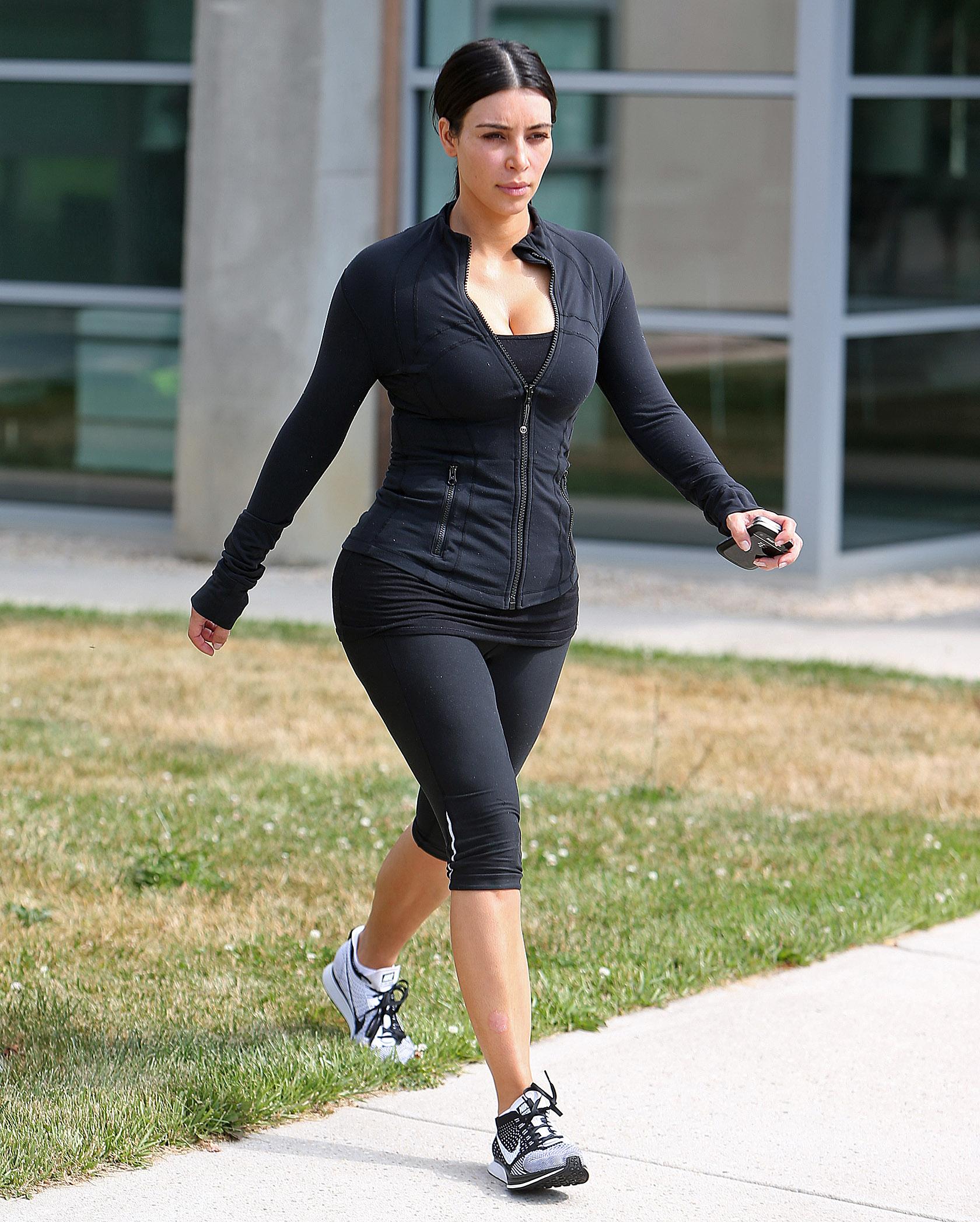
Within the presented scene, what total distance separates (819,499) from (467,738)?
806 cm

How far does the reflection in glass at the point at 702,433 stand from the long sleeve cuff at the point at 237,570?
789 cm

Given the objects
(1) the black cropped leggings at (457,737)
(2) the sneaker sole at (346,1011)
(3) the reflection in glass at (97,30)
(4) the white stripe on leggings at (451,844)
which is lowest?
(2) the sneaker sole at (346,1011)

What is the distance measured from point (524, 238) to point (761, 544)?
731 mm

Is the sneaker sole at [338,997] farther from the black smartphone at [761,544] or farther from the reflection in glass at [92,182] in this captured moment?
the reflection in glass at [92,182]

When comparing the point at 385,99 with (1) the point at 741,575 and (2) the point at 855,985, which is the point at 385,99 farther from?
(2) the point at 855,985

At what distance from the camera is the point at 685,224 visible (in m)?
11.7

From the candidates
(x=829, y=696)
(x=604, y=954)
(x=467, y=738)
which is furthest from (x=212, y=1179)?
(x=829, y=696)

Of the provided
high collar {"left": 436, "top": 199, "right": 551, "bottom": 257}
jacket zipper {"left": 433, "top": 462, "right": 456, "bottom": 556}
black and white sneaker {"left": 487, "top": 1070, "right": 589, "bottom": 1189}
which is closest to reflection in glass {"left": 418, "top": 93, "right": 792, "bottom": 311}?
high collar {"left": 436, "top": 199, "right": 551, "bottom": 257}

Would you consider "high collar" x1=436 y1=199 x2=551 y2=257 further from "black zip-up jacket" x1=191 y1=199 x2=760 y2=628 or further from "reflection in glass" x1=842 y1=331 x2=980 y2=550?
"reflection in glass" x1=842 y1=331 x2=980 y2=550

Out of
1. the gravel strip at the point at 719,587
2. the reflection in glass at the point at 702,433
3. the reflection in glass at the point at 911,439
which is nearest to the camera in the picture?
the gravel strip at the point at 719,587

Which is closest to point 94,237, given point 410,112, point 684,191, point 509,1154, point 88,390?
point 88,390

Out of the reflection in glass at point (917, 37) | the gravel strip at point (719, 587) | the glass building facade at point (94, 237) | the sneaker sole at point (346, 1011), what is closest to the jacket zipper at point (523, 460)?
the sneaker sole at point (346, 1011)

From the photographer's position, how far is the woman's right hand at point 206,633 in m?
3.86

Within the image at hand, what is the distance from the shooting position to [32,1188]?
342 centimetres
